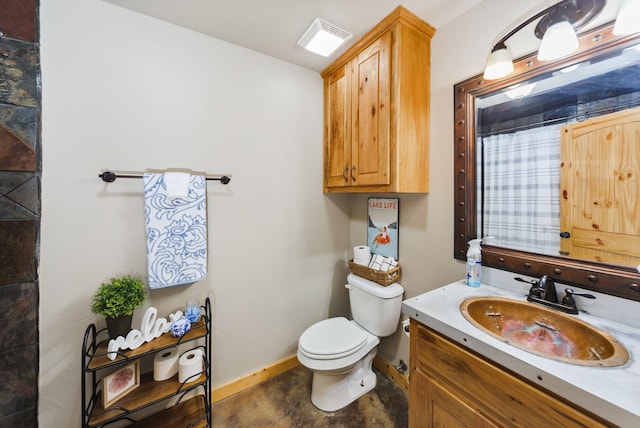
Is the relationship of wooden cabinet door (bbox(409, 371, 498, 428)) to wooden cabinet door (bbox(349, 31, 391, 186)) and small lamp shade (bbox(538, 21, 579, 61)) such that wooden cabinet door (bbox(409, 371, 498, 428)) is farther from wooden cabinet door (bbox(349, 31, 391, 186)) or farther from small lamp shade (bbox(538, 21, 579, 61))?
small lamp shade (bbox(538, 21, 579, 61))

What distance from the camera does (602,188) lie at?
911 millimetres

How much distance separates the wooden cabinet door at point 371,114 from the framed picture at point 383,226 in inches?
13.0

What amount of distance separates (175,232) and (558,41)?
193 centimetres

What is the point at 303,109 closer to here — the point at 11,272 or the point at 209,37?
the point at 209,37

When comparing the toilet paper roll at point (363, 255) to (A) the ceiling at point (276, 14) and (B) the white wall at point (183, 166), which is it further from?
(A) the ceiling at point (276, 14)

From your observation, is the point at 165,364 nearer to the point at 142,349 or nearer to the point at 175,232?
the point at 142,349

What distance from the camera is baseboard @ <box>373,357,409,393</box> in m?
1.64

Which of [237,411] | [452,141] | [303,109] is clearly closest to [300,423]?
[237,411]

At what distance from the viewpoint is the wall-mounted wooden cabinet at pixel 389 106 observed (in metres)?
1.33

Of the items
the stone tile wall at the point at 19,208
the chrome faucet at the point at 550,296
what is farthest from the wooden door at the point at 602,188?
the stone tile wall at the point at 19,208

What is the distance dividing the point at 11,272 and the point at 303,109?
1.84 metres

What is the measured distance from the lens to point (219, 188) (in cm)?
156

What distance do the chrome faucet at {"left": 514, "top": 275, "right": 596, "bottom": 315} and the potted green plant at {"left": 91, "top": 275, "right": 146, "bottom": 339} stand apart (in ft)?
5.97

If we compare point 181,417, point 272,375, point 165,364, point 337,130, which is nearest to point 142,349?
point 165,364
